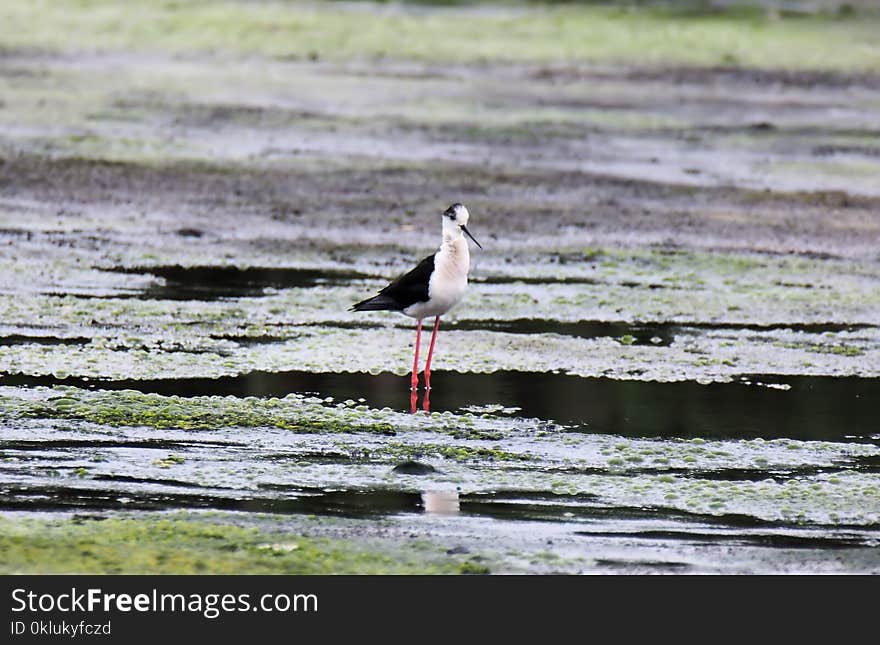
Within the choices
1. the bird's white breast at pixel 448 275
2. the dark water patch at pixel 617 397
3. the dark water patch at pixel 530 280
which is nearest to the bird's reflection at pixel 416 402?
the dark water patch at pixel 617 397

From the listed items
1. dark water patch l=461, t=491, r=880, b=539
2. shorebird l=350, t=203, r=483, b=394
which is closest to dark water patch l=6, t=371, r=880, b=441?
shorebird l=350, t=203, r=483, b=394

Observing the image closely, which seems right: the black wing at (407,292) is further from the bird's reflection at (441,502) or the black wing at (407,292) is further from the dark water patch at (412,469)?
the bird's reflection at (441,502)

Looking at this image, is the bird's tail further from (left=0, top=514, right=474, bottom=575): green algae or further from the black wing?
(left=0, top=514, right=474, bottom=575): green algae

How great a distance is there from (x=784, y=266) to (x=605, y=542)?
299 inches

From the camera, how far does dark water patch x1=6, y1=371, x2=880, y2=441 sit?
372 inches

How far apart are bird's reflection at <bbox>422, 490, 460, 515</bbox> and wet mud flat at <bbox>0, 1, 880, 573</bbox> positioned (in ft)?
0.05

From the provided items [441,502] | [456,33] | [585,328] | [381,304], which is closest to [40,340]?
[381,304]

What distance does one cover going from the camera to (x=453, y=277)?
1034cm

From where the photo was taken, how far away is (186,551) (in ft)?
22.9

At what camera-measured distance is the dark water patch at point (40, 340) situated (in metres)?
10.9

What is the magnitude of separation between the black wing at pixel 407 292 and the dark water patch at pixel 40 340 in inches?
64.7

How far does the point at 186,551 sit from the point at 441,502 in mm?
1256
